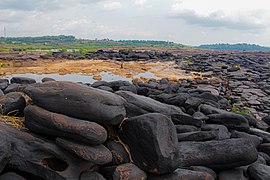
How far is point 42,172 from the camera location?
190 inches

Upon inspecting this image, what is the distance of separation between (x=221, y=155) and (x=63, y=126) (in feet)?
11.0

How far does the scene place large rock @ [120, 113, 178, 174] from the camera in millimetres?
5297

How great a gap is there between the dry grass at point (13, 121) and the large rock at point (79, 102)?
54cm

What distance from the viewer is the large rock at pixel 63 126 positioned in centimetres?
496

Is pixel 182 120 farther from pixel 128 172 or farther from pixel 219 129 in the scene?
pixel 128 172

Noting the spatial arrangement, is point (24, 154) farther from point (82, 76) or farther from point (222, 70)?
point (222, 70)

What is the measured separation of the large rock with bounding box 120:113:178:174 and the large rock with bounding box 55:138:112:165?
2.32 feet

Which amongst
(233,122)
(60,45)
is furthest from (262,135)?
(60,45)

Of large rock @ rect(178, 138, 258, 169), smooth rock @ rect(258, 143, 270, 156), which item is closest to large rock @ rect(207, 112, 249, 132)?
smooth rock @ rect(258, 143, 270, 156)

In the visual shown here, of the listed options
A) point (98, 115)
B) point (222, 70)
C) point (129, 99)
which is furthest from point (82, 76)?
point (98, 115)

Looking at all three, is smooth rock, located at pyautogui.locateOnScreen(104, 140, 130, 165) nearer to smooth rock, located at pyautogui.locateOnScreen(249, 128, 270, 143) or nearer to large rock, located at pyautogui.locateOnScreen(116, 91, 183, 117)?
large rock, located at pyautogui.locateOnScreen(116, 91, 183, 117)

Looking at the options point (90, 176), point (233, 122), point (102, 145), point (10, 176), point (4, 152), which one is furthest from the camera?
point (233, 122)

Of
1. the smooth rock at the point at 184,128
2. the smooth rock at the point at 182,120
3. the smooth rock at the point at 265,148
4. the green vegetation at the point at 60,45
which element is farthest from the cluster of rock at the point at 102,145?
the green vegetation at the point at 60,45

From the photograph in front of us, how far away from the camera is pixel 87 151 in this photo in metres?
4.93
